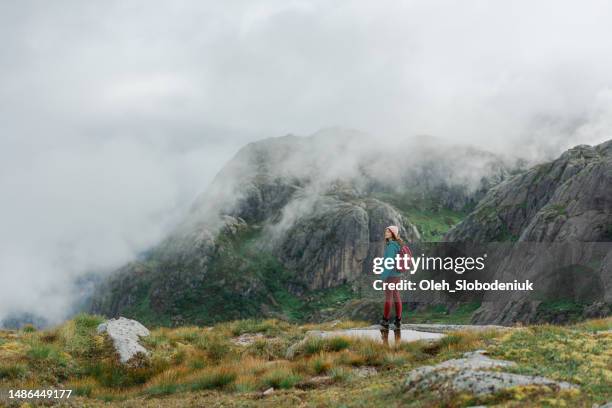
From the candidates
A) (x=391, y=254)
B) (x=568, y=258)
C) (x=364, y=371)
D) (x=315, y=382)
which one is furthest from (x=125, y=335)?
(x=568, y=258)

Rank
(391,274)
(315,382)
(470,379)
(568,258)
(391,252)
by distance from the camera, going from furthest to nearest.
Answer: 1. (568,258)
2. (391,274)
3. (391,252)
4. (315,382)
5. (470,379)

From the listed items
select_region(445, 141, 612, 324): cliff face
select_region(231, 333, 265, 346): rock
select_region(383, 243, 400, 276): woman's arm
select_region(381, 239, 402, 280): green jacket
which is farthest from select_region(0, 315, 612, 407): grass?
select_region(445, 141, 612, 324): cliff face

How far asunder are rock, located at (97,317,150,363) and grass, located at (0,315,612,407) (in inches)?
13.1

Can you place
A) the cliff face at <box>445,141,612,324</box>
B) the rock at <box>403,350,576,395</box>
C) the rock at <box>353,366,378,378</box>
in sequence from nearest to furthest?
the rock at <box>403,350,576,395</box>
the rock at <box>353,366,378,378</box>
the cliff face at <box>445,141,612,324</box>

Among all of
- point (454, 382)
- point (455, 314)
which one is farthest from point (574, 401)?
point (455, 314)

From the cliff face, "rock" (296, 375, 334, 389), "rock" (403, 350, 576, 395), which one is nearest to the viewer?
"rock" (403, 350, 576, 395)

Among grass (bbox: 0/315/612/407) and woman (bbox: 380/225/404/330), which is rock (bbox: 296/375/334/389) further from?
woman (bbox: 380/225/404/330)

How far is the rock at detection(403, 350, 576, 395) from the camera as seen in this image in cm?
952

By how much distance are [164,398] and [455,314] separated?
192 m

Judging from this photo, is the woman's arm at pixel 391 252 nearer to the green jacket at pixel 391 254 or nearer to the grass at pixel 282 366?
the green jacket at pixel 391 254

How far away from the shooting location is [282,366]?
15469 millimetres

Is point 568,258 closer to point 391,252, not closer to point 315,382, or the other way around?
point 391,252

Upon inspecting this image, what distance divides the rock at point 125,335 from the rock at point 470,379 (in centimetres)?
1161

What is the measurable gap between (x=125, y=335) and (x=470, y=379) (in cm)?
1469
